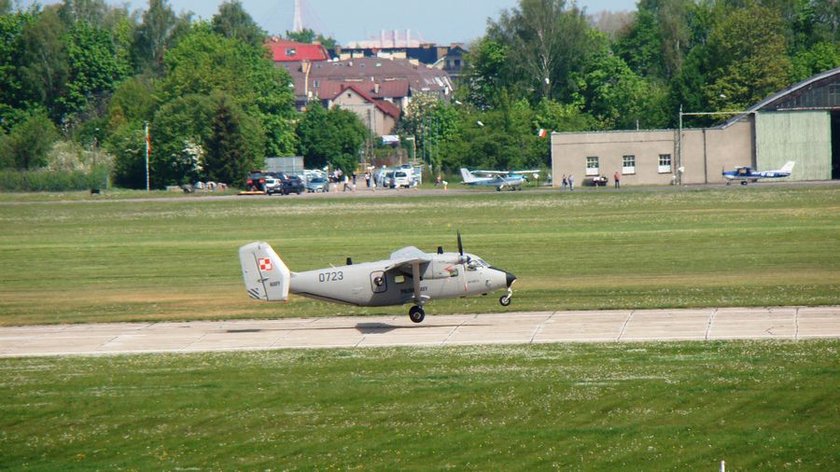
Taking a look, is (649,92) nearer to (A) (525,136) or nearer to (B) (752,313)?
(A) (525,136)

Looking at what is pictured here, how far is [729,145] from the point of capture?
4279 inches

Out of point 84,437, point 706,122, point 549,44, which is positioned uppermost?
point 549,44

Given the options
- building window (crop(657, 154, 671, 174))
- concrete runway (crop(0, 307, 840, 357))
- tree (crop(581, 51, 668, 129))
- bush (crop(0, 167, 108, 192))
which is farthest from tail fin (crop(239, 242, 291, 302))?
tree (crop(581, 51, 668, 129))

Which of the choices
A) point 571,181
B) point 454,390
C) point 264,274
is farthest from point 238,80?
point 454,390

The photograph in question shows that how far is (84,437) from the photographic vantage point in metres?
25.7

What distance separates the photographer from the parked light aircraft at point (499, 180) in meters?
109

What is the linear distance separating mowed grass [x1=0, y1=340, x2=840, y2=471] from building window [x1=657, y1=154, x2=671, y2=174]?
78597 mm

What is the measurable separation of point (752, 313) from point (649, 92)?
119 meters

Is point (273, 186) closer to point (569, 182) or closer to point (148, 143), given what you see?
point (148, 143)

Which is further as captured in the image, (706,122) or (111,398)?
(706,122)

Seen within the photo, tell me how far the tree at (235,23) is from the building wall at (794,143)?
85.7m

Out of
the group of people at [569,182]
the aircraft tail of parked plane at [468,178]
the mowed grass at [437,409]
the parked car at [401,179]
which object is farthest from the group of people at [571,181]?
the mowed grass at [437,409]

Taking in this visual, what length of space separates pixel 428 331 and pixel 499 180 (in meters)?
75.0

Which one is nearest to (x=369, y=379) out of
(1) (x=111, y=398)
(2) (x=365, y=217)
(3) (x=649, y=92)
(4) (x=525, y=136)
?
(1) (x=111, y=398)
